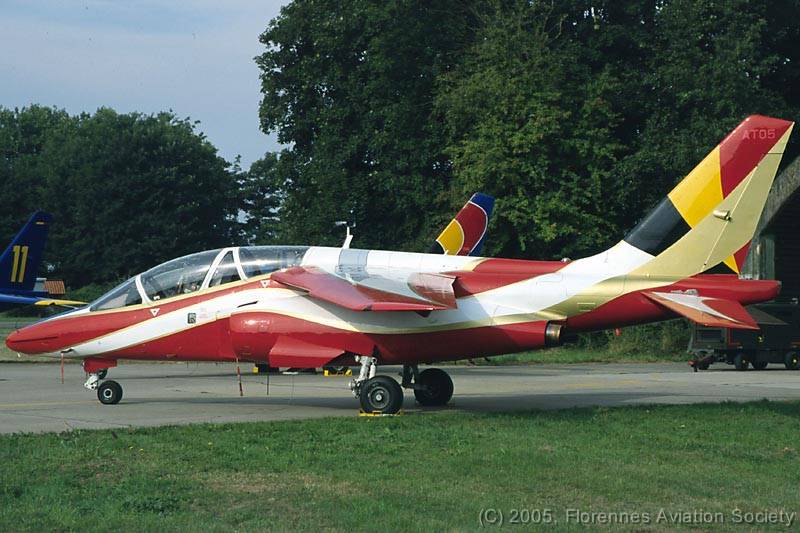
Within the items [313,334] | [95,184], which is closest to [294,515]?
[313,334]

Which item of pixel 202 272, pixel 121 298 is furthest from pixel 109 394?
pixel 202 272

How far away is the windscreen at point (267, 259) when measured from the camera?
16.2m

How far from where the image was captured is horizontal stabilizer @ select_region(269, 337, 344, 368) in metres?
15.5

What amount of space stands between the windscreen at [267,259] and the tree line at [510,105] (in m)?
23.2

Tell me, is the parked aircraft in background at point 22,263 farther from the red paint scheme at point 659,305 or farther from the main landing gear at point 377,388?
the red paint scheme at point 659,305

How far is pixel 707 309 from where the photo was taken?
14.2 metres

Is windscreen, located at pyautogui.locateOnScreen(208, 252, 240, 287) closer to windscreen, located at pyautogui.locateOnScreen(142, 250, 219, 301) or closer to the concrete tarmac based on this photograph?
windscreen, located at pyautogui.locateOnScreen(142, 250, 219, 301)

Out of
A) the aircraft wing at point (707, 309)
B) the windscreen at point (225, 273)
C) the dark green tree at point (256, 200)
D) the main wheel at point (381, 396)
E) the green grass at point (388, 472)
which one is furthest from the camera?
the dark green tree at point (256, 200)

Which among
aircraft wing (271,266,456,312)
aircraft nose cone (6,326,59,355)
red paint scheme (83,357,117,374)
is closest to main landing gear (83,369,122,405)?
red paint scheme (83,357,117,374)

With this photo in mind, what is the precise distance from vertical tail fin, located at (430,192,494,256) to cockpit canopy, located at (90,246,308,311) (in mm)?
8974

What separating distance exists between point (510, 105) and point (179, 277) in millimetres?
25030

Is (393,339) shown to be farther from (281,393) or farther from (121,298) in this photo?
(281,393)

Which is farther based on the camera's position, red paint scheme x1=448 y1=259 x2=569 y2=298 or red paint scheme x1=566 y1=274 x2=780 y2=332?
red paint scheme x1=448 y1=259 x2=569 y2=298

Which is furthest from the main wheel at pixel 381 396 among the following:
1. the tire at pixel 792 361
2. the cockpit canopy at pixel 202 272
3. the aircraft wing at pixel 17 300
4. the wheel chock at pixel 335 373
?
the aircraft wing at pixel 17 300
